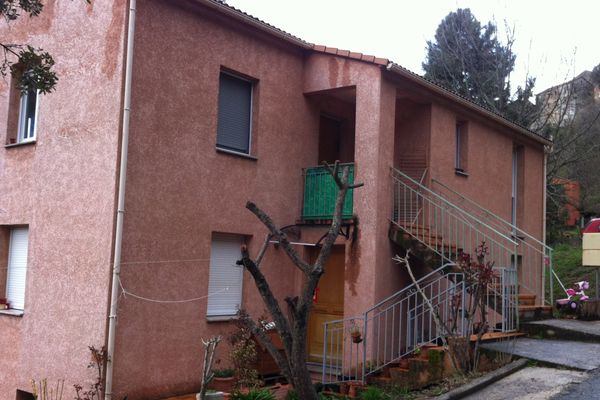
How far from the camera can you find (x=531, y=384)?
297 inches

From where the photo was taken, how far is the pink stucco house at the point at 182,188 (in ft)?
28.9

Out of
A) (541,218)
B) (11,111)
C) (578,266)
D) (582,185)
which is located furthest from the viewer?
(582,185)

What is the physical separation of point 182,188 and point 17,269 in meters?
3.38

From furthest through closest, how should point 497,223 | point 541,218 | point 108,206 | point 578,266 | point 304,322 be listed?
point 578,266, point 541,218, point 497,223, point 108,206, point 304,322

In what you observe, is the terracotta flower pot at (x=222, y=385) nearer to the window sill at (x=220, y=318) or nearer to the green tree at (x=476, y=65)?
the window sill at (x=220, y=318)

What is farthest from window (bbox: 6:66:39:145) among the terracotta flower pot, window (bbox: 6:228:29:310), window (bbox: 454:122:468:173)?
window (bbox: 454:122:468:173)

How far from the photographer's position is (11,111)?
10.8 meters

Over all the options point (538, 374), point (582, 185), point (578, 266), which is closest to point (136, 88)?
point (538, 374)

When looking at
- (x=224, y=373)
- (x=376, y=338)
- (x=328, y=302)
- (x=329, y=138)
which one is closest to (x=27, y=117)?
(x=224, y=373)

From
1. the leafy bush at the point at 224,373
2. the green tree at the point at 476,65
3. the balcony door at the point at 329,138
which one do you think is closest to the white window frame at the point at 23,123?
the leafy bush at the point at 224,373

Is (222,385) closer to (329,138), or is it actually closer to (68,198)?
(68,198)

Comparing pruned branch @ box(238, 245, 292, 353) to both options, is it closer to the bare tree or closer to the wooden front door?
the bare tree

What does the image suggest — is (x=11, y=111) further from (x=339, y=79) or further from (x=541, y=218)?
(x=541, y=218)

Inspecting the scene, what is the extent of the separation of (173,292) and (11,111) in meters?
4.65
